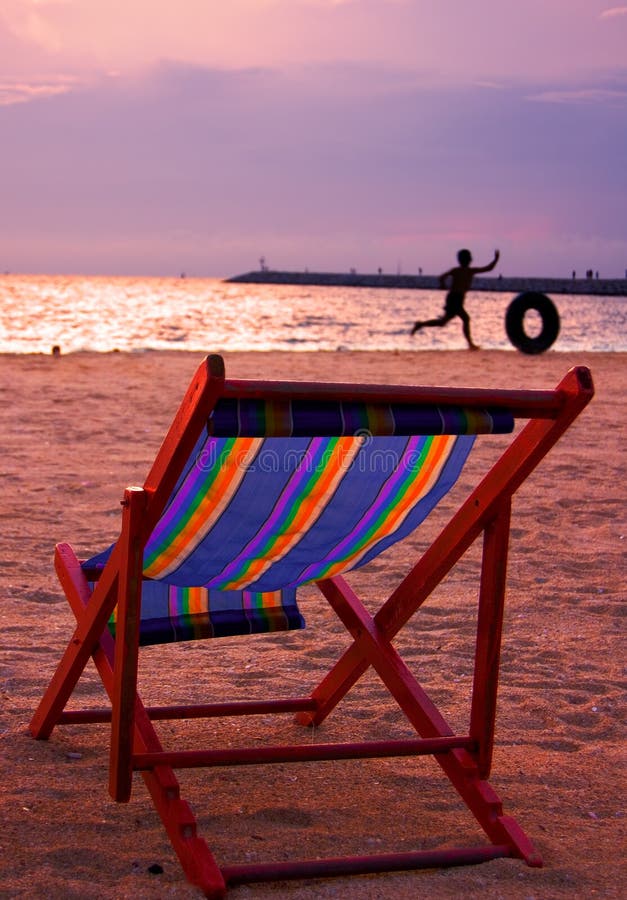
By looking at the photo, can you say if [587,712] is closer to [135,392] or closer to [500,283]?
[135,392]

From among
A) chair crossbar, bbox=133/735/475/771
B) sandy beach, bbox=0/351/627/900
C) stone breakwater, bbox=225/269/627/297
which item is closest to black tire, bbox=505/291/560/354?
sandy beach, bbox=0/351/627/900

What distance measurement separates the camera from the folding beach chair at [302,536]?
1.82 meters

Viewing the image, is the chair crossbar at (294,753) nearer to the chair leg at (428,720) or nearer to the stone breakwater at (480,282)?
the chair leg at (428,720)

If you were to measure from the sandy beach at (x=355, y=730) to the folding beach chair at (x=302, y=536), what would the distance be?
135 millimetres

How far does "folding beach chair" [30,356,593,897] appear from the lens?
1821 mm

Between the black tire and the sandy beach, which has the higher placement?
the black tire

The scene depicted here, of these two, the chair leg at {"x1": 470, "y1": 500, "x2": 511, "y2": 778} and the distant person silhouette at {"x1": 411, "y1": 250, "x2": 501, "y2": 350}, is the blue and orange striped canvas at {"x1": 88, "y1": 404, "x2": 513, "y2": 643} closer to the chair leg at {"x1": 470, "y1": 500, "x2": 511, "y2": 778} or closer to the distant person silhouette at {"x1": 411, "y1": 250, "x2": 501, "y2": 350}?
the chair leg at {"x1": 470, "y1": 500, "x2": 511, "y2": 778}

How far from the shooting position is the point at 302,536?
2201 millimetres

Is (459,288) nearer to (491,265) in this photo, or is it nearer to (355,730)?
(491,265)

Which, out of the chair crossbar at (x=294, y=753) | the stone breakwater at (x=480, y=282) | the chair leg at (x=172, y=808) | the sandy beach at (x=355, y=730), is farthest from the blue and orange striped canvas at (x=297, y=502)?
the stone breakwater at (x=480, y=282)

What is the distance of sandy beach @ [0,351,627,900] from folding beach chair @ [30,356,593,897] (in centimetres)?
14

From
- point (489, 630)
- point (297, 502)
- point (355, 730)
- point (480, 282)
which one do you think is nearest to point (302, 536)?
point (297, 502)

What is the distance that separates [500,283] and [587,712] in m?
125

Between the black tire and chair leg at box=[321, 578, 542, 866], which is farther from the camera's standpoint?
the black tire
